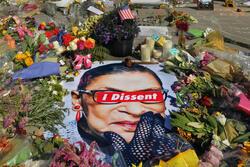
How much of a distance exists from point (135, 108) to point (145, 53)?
9.35 ft

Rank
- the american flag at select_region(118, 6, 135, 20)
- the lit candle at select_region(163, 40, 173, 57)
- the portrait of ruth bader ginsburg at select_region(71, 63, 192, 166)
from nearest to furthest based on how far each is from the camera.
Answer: the portrait of ruth bader ginsburg at select_region(71, 63, 192, 166) → the lit candle at select_region(163, 40, 173, 57) → the american flag at select_region(118, 6, 135, 20)

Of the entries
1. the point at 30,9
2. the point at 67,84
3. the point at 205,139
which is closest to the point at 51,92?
the point at 67,84

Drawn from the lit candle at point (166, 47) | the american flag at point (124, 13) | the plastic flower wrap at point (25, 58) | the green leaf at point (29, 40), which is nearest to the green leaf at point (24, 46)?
the green leaf at point (29, 40)

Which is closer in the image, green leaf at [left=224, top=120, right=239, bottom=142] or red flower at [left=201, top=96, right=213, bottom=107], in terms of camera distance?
green leaf at [left=224, top=120, right=239, bottom=142]

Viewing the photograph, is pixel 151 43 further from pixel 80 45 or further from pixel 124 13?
pixel 80 45

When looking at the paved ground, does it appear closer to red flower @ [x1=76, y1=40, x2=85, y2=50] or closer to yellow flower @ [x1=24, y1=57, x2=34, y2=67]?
red flower @ [x1=76, y1=40, x2=85, y2=50]

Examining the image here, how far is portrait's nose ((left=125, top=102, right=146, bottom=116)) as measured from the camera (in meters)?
9.50

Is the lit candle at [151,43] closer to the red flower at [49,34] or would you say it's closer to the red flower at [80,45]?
the red flower at [80,45]

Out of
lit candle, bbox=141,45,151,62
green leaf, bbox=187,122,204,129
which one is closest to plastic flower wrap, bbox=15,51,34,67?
lit candle, bbox=141,45,151,62

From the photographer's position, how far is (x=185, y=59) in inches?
463

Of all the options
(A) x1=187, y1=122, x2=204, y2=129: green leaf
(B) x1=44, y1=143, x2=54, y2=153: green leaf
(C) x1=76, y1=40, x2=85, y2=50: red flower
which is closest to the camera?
(B) x1=44, y1=143, x2=54, y2=153: green leaf

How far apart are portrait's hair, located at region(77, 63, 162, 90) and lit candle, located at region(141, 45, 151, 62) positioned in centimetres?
56

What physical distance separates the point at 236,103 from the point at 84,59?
4554 mm

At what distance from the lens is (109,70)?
11289mm
